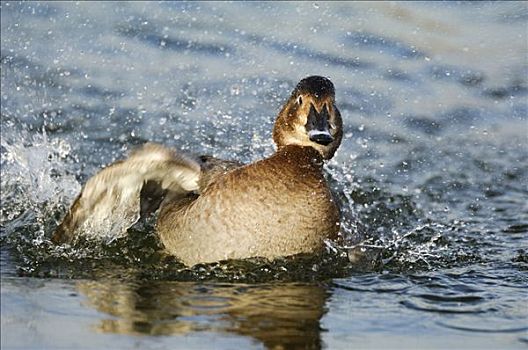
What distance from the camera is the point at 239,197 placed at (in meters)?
7.29

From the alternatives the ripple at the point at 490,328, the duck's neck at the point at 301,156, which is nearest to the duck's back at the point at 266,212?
the duck's neck at the point at 301,156

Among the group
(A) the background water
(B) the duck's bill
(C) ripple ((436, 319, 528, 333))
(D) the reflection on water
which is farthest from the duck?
(C) ripple ((436, 319, 528, 333))

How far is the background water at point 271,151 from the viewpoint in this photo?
6.23m

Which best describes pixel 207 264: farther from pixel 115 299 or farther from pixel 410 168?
pixel 410 168

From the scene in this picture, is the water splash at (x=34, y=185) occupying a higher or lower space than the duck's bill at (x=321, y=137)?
lower

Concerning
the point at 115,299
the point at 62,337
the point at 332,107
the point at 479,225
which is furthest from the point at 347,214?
the point at 62,337

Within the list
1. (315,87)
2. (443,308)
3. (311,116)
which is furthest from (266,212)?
(443,308)

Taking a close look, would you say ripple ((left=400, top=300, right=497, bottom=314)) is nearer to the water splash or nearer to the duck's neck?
the duck's neck

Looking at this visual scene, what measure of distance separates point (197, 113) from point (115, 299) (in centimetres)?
479

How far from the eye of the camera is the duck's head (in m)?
7.46

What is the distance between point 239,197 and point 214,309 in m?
1.09

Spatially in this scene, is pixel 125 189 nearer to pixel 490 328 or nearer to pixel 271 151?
pixel 490 328

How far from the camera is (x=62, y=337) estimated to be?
225 inches

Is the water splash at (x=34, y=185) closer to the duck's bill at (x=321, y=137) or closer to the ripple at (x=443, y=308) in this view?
the duck's bill at (x=321, y=137)
